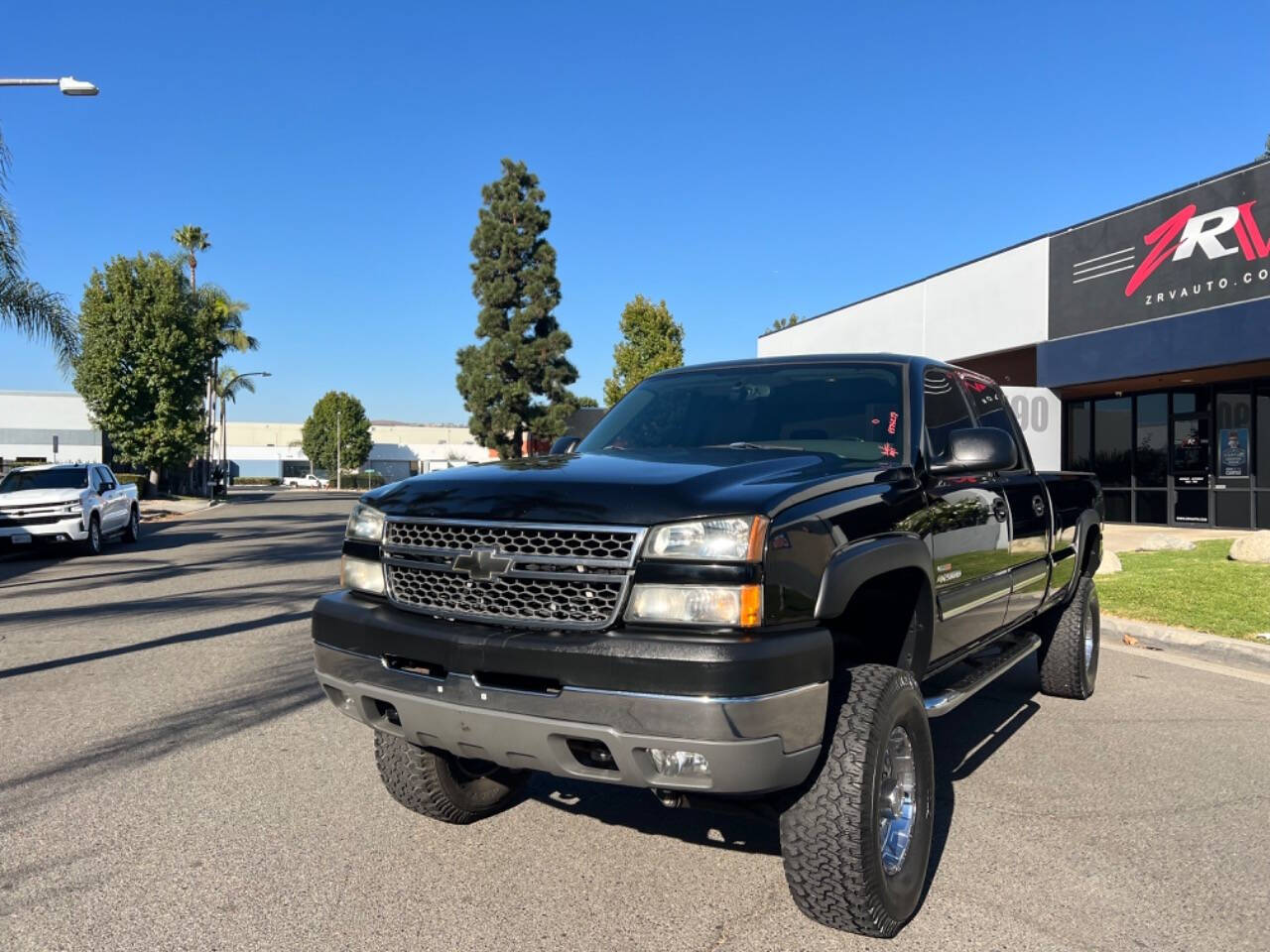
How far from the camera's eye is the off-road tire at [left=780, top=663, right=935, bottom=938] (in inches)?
116

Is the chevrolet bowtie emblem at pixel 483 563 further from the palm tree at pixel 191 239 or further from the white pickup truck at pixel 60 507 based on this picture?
the palm tree at pixel 191 239

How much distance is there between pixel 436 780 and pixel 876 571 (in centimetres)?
192

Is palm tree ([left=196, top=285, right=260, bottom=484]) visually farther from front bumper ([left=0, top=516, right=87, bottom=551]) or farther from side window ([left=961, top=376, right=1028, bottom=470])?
side window ([left=961, top=376, right=1028, bottom=470])

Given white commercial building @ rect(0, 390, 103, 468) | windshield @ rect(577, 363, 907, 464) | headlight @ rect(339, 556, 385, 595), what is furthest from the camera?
white commercial building @ rect(0, 390, 103, 468)

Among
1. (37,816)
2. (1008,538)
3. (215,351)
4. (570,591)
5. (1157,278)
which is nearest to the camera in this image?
(570,591)

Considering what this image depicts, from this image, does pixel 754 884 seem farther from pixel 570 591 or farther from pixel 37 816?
pixel 37 816

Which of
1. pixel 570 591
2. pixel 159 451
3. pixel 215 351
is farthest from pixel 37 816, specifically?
pixel 215 351

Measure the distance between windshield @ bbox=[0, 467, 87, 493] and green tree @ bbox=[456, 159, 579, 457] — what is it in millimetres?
→ 30874

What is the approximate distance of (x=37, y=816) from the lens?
4141mm

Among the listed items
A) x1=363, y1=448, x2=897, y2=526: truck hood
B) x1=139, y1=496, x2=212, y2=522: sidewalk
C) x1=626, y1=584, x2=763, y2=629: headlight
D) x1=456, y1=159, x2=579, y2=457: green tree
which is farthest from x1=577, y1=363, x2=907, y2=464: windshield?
x1=456, y1=159, x2=579, y2=457: green tree

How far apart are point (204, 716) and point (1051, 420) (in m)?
19.2

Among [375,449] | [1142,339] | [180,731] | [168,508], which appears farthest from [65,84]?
[375,449]

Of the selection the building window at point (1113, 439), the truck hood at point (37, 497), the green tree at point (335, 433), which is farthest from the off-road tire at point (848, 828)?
the green tree at point (335, 433)

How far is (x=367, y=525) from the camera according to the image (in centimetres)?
360
